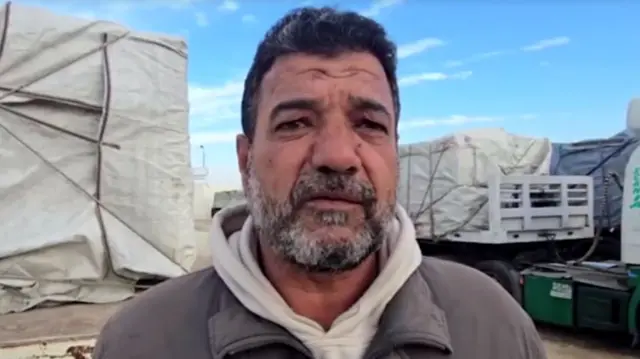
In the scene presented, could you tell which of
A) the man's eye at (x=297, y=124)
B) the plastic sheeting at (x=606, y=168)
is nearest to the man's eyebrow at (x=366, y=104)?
the man's eye at (x=297, y=124)

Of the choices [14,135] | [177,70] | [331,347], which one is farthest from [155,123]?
[331,347]

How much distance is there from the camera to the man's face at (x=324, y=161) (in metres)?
1.36

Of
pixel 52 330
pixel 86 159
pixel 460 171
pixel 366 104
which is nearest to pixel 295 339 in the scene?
pixel 366 104

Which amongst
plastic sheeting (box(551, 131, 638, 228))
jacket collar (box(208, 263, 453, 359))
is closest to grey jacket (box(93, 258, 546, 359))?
jacket collar (box(208, 263, 453, 359))

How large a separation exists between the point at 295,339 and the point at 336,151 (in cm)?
39

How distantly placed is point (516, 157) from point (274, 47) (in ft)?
32.3

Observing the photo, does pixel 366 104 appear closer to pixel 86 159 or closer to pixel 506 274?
pixel 86 159

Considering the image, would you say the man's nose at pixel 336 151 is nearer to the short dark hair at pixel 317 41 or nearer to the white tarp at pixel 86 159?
the short dark hair at pixel 317 41

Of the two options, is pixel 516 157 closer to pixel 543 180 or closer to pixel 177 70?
pixel 543 180

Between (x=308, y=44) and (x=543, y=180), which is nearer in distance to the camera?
(x=308, y=44)

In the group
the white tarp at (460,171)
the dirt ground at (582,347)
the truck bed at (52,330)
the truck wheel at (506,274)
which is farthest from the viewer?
the white tarp at (460,171)

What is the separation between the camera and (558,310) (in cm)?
803

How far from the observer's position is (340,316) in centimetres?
139

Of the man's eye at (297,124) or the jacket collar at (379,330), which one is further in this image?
the man's eye at (297,124)
